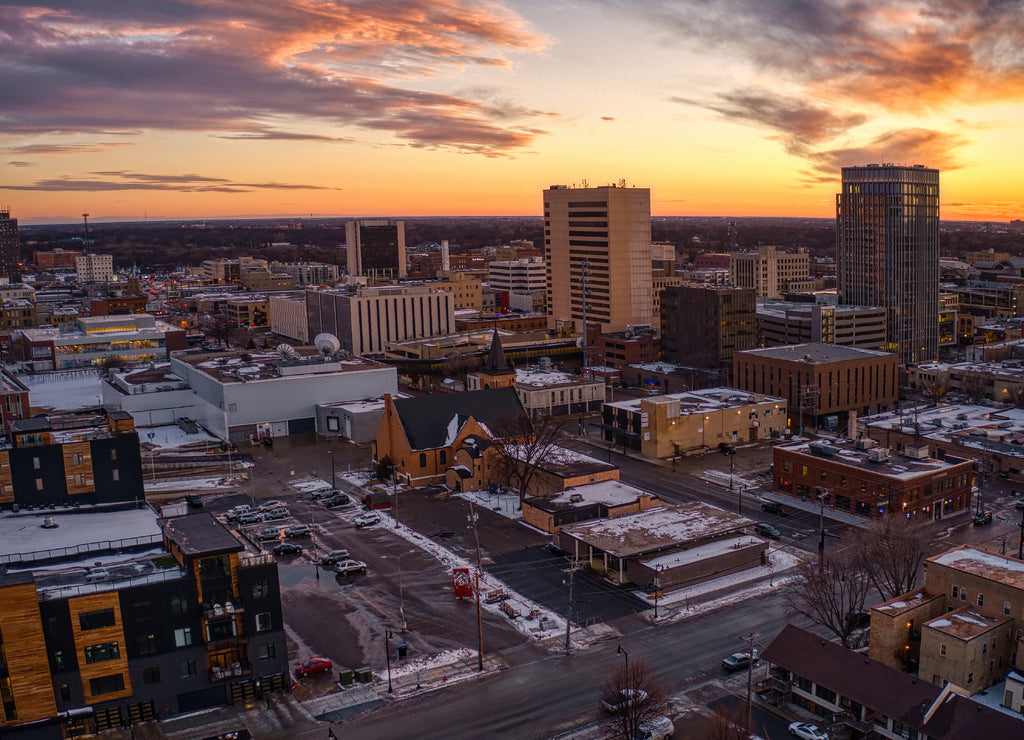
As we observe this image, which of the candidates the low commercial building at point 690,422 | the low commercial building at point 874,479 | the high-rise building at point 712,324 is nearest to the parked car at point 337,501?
the low commercial building at point 690,422

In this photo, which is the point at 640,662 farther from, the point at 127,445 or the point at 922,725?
the point at 127,445

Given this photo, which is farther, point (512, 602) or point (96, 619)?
point (512, 602)

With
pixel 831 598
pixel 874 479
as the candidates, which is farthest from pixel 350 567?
pixel 874 479

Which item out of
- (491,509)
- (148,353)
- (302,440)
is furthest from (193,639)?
(148,353)

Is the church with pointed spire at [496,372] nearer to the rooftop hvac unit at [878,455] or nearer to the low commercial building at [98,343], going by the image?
the rooftop hvac unit at [878,455]

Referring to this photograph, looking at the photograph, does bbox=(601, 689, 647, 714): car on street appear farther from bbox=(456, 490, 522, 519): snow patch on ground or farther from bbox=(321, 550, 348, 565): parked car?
bbox=(456, 490, 522, 519): snow patch on ground

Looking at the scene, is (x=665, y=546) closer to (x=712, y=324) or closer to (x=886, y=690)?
(x=886, y=690)
